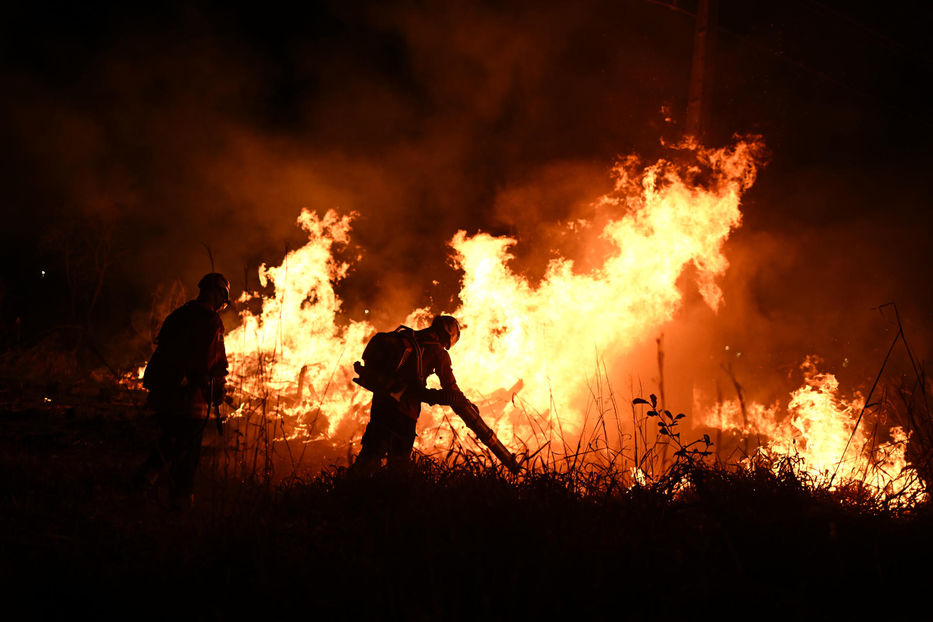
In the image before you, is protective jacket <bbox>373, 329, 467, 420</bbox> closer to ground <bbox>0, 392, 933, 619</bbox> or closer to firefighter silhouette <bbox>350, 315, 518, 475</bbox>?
firefighter silhouette <bbox>350, 315, 518, 475</bbox>

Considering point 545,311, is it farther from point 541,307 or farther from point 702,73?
point 702,73

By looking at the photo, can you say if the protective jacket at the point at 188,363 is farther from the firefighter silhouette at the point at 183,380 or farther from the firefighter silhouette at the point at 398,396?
the firefighter silhouette at the point at 398,396

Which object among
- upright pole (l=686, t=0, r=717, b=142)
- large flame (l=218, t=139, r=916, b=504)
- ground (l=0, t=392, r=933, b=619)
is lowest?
ground (l=0, t=392, r=933, b=619)

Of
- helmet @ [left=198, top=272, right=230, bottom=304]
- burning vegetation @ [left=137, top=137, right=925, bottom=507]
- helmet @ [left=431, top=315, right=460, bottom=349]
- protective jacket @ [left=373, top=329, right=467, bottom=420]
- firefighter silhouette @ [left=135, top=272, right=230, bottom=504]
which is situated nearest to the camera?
firefighter silhouette @ [left=135, top=272, right=230, bottom=504]

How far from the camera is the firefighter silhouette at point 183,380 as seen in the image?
4.00 m

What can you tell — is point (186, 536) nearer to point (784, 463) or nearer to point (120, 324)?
point (784, 463)

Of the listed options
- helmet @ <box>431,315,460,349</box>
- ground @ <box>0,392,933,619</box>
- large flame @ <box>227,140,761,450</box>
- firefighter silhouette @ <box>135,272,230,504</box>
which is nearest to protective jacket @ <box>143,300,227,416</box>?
firefighter silhouette @ <box>135,272,230,504</box>

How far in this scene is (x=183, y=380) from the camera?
4.11 m

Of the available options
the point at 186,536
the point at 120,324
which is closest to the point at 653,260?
the point at 186,536

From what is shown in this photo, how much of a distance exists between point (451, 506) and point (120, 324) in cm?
2282

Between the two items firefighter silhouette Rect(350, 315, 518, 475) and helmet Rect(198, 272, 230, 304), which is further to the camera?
firefighter silhouette Rect(350, 315, 518, 475)

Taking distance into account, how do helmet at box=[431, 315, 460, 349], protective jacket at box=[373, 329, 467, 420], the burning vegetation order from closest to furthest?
protective jacket at box=[373, 329, 467, 420] → helmet at box=[431, 315, 460, 349] → the burning vegetation

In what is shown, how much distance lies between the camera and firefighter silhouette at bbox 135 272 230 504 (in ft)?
13.1

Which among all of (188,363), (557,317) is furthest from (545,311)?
(188,363)
